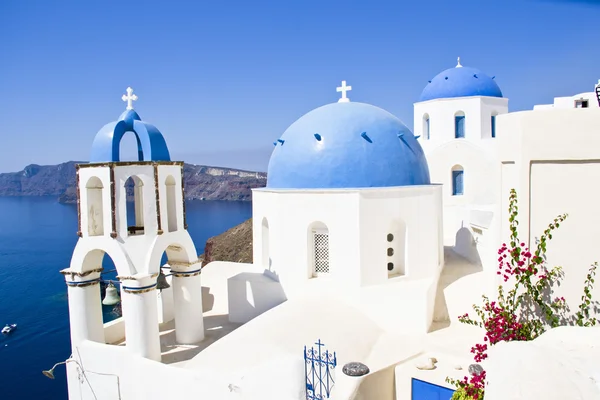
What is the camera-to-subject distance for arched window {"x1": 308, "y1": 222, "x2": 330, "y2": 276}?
10594 millimetres

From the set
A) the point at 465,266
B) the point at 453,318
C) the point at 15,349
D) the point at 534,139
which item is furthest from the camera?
the point at 15,349

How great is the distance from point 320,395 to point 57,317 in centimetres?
3103

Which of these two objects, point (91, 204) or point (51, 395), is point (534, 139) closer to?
point (91, 204)

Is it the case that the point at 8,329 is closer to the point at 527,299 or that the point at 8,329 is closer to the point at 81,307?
the point at 81,307

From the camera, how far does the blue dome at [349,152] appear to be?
10.4 m

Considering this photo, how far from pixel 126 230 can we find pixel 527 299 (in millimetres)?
6839

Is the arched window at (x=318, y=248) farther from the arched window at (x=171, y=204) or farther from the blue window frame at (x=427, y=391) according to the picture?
the blue window frame at (x=427, y=391)

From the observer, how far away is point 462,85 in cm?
1764

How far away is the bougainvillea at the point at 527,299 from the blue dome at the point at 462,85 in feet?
40.8

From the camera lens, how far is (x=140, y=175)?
8625 millimetres

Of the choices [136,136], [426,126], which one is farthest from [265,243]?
[426,126]

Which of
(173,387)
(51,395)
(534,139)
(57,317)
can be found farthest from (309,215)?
(57,317)

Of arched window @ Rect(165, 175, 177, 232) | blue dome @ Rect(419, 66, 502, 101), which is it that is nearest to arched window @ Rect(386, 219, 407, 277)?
arched window @ Rect(165, 175, 177, 232)

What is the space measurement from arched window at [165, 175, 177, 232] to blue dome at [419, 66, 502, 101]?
12199 mm
